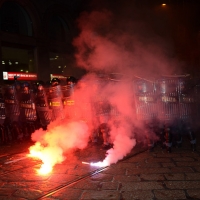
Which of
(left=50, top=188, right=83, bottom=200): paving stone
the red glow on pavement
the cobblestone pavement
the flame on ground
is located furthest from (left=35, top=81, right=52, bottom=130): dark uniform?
(left=50, top=188, right=83, bottom=200): paving stone

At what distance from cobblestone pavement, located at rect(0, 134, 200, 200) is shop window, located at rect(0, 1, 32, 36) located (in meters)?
11.1

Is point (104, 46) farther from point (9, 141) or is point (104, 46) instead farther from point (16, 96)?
point (9, 141)

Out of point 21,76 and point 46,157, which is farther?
point 21,76

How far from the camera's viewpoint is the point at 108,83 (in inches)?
254

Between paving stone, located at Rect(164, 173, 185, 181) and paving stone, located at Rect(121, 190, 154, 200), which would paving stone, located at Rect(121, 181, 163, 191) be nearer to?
paving stone, located at Rect(121, 190, 154, 200)

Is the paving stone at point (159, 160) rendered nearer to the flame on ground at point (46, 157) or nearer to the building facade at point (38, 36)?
the flame on ground at point (46, 157)

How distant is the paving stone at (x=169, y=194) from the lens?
3.44m

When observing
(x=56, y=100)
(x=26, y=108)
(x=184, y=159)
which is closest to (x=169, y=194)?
(x=184, y=159)

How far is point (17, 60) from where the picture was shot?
613 inches

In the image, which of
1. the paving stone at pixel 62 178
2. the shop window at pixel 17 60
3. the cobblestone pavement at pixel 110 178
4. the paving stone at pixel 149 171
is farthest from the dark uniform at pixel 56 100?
the shop window at pixel 17 60

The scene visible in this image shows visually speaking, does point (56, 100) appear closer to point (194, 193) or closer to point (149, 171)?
point (149, 171)

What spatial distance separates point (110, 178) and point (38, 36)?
532 inches

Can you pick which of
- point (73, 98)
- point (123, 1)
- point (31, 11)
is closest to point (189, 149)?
point (73, 98)

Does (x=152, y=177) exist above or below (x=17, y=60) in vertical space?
below
